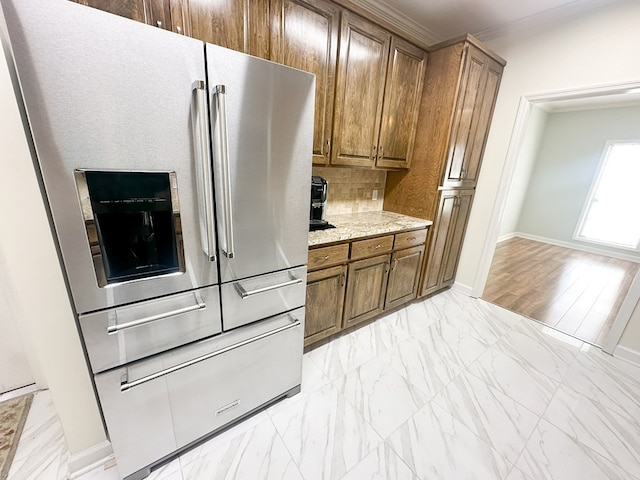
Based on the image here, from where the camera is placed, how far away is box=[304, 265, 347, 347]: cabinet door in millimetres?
1757

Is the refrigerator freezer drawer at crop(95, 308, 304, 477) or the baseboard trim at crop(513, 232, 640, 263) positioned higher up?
the refrigerator freezer drawer at crop(95, 308, 304, 477)

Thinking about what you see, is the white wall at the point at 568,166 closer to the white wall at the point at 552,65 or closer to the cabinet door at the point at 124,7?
the white wall at the point at 552,65

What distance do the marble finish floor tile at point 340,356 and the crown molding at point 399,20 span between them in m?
2.45

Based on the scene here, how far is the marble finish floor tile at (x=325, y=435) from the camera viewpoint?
126cm

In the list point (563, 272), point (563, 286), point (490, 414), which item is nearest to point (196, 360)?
point (490, 414)

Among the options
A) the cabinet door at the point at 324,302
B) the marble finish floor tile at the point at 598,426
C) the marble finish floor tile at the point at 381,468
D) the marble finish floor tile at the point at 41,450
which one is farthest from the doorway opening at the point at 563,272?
the marble finish floor tile at the point at 41,450

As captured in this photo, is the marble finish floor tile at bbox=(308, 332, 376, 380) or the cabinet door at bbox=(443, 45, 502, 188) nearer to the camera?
the marble finish floor tile at bbox=(308, 332, 376, 380)

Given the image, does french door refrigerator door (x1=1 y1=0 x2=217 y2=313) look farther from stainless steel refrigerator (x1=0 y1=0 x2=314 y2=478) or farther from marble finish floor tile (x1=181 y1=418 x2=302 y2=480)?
marble finish floor tile (x1=181 y1=418 x2=302 y2=480)

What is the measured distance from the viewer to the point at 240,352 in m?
1.28

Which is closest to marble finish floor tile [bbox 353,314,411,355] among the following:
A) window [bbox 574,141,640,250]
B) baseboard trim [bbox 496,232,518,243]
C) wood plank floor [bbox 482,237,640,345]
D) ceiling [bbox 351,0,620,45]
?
wood plank floor [bbox 482,237,640,345]

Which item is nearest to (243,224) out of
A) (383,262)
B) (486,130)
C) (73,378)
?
(73,378)

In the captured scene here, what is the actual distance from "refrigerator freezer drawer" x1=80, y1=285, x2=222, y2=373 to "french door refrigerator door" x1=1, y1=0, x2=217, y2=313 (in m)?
0.05

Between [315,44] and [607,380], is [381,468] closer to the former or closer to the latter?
[607,380]

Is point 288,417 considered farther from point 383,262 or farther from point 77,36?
point 77,36
